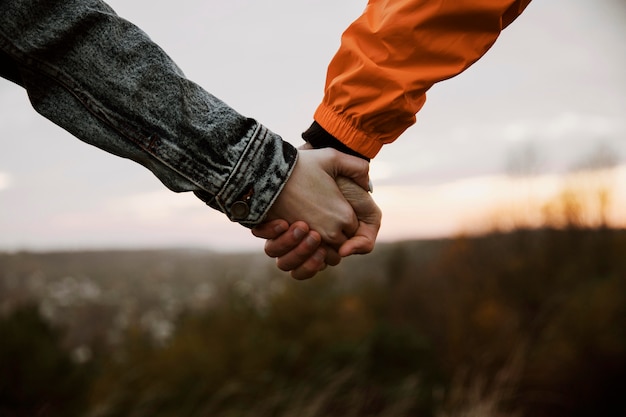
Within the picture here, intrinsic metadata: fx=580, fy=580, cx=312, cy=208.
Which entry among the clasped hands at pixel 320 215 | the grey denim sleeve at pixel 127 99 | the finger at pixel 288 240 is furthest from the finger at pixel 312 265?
the grey denim sleeve at pixel 127 99

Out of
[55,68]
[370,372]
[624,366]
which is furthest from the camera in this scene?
[370,372]

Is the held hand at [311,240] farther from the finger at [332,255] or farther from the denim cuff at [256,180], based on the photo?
the denim cuff at [256,180]

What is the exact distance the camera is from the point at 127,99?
64.9 inches

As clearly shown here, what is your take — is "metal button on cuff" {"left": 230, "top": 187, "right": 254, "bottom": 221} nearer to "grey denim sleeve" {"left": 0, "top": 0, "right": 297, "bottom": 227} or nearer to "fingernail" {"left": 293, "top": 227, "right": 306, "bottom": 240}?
"grey denim sleeve" {"left": 0, "top": 0, "right": 297, "bottom": 227}

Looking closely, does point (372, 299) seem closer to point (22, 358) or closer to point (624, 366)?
point (624, 366)

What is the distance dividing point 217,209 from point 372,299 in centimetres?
1029

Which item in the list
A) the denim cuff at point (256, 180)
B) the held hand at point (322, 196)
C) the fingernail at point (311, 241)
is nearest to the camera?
the denim cuff at point (256, 180)

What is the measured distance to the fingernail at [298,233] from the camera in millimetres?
2082

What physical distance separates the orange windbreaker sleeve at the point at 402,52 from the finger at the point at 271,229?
421 mm

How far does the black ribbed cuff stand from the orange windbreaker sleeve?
11 centimetres

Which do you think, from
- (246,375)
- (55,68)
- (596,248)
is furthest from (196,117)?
(596,248)

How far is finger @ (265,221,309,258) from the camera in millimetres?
2082

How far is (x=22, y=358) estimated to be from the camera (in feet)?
14.8

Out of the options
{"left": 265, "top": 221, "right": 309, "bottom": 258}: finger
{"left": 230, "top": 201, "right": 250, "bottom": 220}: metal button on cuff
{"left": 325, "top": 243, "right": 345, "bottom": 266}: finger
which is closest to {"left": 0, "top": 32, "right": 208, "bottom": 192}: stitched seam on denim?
{"left": 230, "top": 201, "right": 250, "bottom": 220}: metal button on cuff
